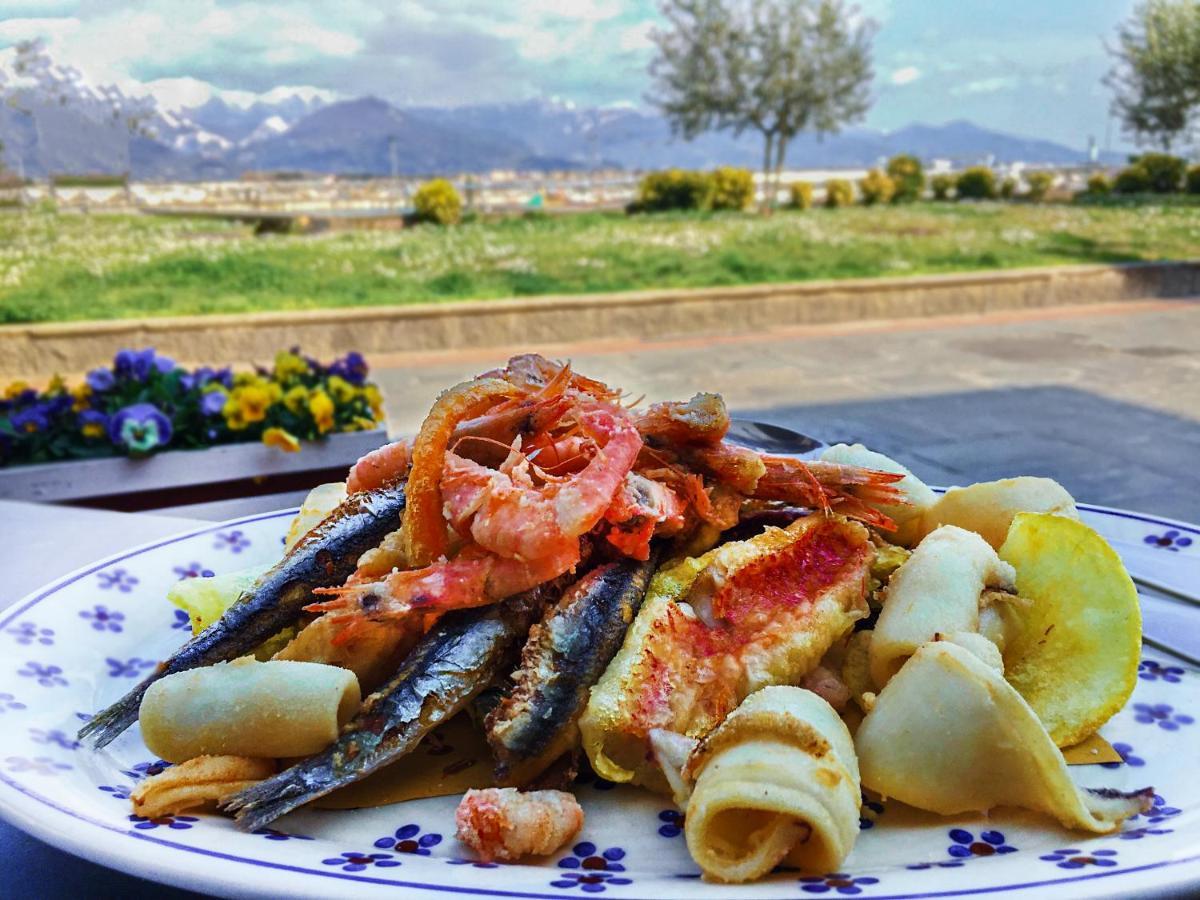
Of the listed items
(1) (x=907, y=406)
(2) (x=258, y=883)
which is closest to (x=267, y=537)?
(2) (x=258, y=883)

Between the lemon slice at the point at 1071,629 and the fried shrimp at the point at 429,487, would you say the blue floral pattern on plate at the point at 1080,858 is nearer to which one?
the lemon slice at the point at 1071,629

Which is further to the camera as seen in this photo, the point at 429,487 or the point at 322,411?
the point at 322,411

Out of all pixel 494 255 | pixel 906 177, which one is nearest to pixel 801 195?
pixel 906 177

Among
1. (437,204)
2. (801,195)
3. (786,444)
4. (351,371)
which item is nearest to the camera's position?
(786,444)

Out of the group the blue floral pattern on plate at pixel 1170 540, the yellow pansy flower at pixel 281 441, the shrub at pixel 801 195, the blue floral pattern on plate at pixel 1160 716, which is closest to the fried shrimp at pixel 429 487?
the blue floral pattern on plate at pixel 1160 716

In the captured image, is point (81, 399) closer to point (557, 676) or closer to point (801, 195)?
point (557, 676)

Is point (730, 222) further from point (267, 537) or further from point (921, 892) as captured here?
point (921, 892)
